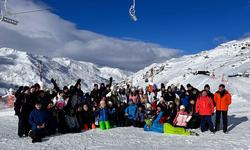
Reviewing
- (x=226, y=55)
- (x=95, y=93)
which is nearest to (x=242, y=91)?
(x=95, y=93)

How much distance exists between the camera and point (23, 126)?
11.8 metres

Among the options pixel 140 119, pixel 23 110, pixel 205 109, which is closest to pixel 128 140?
pixel 140 119

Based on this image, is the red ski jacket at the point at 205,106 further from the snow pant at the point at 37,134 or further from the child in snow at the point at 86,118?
the snow pant at the point at 37,134

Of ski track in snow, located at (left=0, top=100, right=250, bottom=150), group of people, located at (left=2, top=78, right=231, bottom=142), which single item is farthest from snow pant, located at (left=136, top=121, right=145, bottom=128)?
ski track in snow, located at (left=0, top=100, right=250, bottom=150)

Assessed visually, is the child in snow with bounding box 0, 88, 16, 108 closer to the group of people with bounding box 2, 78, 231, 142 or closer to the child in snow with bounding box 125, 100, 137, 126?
the group of people with bounding box 2, 78, 231, 142

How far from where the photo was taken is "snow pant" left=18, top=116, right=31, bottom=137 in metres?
11.8

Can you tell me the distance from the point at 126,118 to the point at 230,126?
4042mm

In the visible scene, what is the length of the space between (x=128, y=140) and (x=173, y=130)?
204 cm

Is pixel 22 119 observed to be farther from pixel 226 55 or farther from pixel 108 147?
pixel 226 55

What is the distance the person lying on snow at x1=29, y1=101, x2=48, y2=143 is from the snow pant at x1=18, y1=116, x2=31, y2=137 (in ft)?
1.42

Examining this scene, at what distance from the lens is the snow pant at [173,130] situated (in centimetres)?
1240

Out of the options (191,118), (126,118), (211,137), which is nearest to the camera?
(211,137)

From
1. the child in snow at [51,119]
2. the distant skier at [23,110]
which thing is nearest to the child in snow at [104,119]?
the child in snow at [51,119]

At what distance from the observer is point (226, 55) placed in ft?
174
